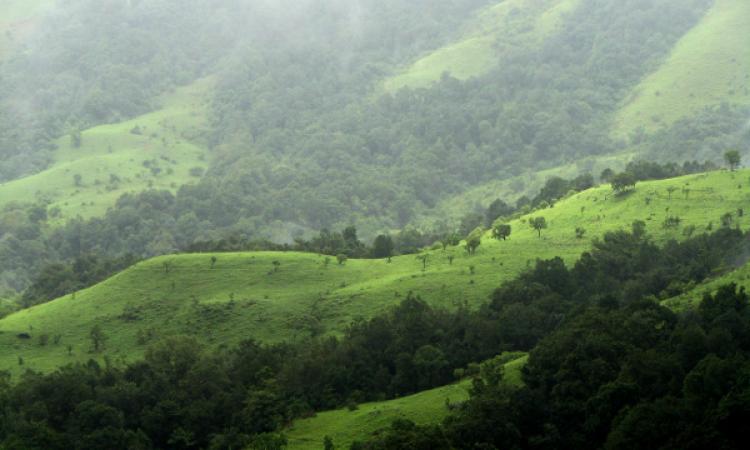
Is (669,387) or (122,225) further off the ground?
(122,225)

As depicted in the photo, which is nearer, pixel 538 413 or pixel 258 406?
pixel 538 413

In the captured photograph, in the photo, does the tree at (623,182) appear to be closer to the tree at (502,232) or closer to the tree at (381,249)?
the tree at (502,232)

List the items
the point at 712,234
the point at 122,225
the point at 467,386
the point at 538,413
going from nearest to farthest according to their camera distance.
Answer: the point at 538,413 < the point at 467,386 < the point at 712,234 < the point at 122,225

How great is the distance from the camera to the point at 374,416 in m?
72.8

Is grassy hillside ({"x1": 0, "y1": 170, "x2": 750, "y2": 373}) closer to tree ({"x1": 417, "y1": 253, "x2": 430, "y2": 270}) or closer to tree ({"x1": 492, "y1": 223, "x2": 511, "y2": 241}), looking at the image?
tree ({"x1": 417, "y1": 253, "x2": 430, "y2": 270})

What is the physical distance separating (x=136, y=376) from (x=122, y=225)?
11643 centimetres

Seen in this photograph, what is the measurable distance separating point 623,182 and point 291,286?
40619mm

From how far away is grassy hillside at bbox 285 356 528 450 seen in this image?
231 feet

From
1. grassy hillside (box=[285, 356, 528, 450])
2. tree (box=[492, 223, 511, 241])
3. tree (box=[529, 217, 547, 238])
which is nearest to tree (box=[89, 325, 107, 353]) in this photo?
grassy hillside (box=[285, 356, 528, 450])

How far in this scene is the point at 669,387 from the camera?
6172 centimetres

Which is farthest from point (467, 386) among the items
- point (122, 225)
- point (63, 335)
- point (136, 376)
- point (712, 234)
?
point (122, 225)

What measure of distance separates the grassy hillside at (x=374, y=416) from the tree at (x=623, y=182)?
1744 inches

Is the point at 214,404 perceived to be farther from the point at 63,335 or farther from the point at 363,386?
the point at 63,335

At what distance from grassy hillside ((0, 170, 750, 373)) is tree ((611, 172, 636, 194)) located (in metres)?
1.22
